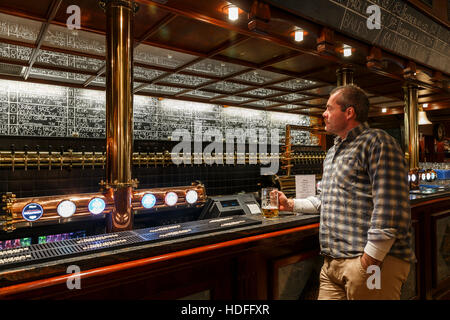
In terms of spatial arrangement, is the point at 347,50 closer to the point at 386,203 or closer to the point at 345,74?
the point at 345,74

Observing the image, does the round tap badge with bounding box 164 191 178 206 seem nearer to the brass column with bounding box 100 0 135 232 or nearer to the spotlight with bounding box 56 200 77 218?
the brass column with bounding box 100 0 135 232

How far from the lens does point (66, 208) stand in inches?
68.8

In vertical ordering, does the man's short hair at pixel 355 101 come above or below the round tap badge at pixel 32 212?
above

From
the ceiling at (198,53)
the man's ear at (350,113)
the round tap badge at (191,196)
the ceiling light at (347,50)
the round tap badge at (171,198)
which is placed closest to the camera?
the man's ear at (350,113)

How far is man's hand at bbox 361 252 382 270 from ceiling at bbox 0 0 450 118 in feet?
6.23

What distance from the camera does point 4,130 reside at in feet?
21.7

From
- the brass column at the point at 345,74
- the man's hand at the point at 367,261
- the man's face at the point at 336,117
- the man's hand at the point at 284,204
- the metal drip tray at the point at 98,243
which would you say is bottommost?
the man's hand at the point at 367,261

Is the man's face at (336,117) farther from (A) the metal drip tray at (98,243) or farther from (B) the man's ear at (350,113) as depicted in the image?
(A) the metal drip tray at (98,243)

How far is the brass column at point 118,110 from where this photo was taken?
190 centimetres

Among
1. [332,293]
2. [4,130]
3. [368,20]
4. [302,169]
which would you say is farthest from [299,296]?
[4,130]

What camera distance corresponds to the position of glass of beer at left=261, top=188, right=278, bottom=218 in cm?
200

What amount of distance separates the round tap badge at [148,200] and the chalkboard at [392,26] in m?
1.81

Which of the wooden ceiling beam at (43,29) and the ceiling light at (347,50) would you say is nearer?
Answer: the wooden ceiling beam at (43,29)

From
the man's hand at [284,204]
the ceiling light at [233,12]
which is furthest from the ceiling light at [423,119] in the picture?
the man's hand at [284,204]
